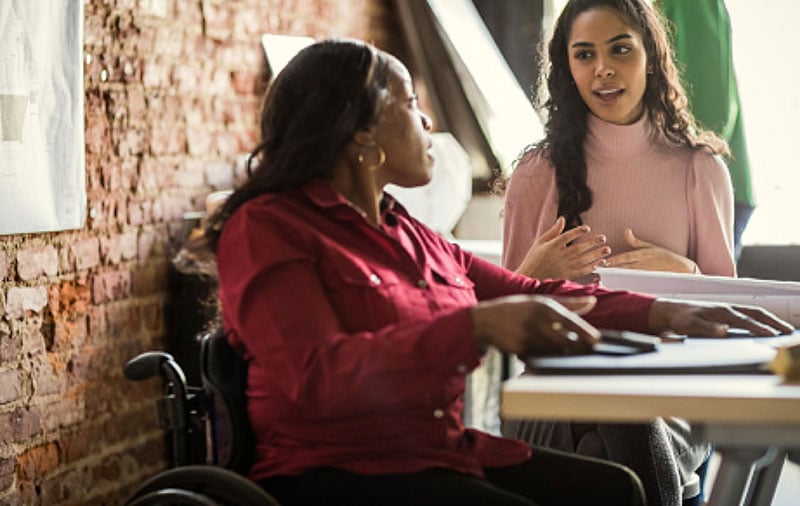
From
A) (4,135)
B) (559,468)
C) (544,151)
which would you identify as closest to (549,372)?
(559,468)

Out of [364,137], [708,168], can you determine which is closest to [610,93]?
[708,168]

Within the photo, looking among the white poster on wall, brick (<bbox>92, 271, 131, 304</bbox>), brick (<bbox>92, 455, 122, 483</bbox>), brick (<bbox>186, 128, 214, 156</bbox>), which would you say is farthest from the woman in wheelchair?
brick (<bbox>186, 128, 214, 156</bbox>)

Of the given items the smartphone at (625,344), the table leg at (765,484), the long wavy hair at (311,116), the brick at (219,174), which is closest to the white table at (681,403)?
the smartphone at (625,344)

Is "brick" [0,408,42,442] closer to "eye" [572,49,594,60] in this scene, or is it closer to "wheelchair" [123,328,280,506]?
"wheelchair" [123,328,280,506]

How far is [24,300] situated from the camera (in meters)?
2.96

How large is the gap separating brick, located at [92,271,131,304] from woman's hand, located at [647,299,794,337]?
1711 millimetres

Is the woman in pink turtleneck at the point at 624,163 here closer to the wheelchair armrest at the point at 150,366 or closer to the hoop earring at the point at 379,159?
the hoop earring at the point at 379,159

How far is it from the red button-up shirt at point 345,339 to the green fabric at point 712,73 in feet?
5.26

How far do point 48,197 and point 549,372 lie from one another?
177 cm

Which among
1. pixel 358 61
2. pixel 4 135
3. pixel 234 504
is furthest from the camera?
pixel 4 135

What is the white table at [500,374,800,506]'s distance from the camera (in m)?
1.43

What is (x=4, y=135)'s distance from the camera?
279cm

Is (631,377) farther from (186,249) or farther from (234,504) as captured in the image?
(186,249)

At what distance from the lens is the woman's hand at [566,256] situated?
7.64ft
